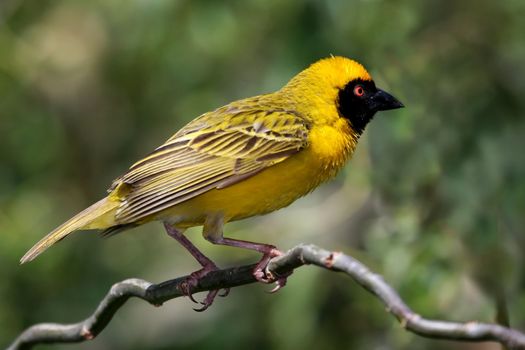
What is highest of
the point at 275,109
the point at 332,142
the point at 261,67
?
the point at 261,67

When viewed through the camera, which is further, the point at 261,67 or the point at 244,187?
the point at 261,67

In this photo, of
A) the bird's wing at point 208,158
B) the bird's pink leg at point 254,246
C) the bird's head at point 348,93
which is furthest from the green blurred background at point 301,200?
the bird's pink leg at point 254,246

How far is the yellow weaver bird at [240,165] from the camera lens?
4754 mm

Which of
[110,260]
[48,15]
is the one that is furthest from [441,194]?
[48,15]

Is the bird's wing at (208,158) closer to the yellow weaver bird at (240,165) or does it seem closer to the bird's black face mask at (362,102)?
the yellow weaver bird at (240,165)

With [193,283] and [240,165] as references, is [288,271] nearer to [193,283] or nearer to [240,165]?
[193,283]

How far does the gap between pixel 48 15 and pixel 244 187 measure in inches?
217

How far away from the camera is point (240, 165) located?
4.93 m

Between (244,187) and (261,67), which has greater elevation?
(261,67)

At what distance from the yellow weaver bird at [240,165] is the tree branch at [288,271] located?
578mm

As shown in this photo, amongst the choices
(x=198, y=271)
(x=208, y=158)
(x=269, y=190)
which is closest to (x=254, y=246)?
(x=198, y=271)

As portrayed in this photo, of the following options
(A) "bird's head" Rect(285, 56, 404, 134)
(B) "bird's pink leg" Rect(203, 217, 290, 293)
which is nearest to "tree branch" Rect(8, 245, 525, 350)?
(B) "bird's pink leg" Rect(203, 217, 290, 293)

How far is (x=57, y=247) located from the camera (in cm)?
873

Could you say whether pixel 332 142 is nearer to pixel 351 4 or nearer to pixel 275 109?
pixel 275 109
